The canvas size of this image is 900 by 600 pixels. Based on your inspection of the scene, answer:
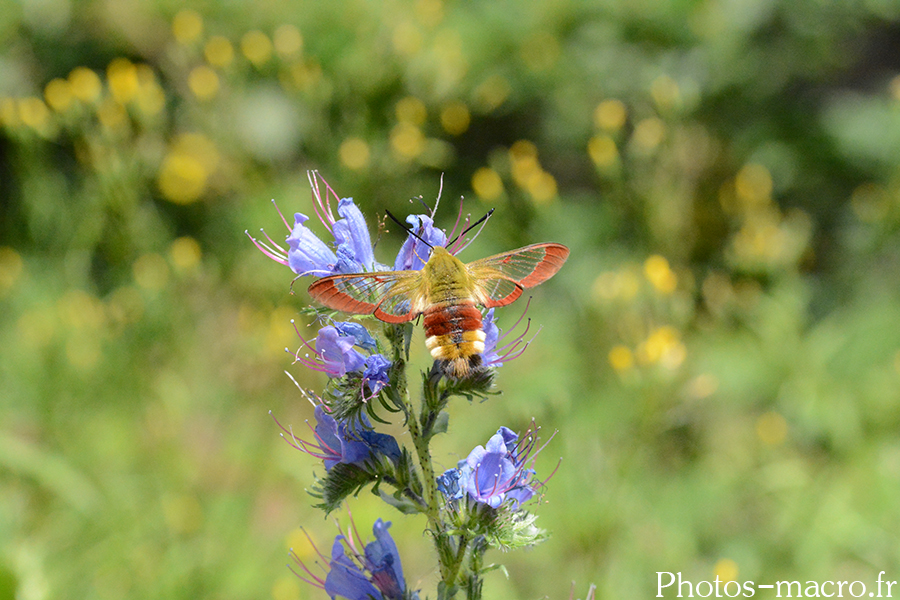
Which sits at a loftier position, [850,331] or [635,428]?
[850,331]

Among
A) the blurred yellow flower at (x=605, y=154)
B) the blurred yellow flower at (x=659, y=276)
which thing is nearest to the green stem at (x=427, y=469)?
the blurred yellow flower at (x=659, y=276)

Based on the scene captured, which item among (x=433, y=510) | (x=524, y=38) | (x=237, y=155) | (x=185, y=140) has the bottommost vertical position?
(x=433, y=510)

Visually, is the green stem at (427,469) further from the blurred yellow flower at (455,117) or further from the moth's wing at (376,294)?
the blurred yellow flower at (455,117)

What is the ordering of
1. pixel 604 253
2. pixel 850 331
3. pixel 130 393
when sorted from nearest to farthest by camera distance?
pixel 130 393 < pixel 850 331 < pixel 604 253

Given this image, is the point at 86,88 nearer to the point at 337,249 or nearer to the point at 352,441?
the point at 337,249

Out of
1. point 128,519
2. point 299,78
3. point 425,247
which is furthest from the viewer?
point 299,78

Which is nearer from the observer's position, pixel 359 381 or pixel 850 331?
pixel 359 381

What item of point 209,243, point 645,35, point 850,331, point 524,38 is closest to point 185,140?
point 209,243

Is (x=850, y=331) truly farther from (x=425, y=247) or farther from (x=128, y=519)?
(x=128, y=519)
